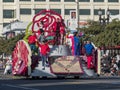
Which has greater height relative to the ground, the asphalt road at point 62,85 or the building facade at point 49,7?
the building facade at point 49,7

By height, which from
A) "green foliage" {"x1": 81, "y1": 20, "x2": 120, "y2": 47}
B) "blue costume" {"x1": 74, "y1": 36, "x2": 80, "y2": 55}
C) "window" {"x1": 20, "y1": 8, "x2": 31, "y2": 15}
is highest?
"window" {"x1": 20, "y1": 8, "x2": 31, "y2": 15}

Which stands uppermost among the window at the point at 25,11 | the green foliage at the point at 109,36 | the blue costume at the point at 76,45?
the window at the point at 25,11

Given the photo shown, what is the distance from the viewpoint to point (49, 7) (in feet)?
424

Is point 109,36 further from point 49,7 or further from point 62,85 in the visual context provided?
point 49,7

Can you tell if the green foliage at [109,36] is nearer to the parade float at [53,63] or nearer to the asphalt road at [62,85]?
the parade float at [53,63]

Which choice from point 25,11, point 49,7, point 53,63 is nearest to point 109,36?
point 53,63

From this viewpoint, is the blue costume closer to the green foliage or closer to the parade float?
the parade float

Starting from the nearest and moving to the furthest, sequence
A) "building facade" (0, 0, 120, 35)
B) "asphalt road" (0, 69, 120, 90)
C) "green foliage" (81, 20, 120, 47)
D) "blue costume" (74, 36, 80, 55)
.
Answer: "asphalt road" (0, 69, 120, 90) → "blue costume" (74, 36, 80, 55) → "green foliage" (81, 20, 120, 47) → "building facade" (0, 0, 120, 35)

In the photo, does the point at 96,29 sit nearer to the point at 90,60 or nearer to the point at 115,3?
the point at 90,60

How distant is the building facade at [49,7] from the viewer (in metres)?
128

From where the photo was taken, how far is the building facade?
127938 mm

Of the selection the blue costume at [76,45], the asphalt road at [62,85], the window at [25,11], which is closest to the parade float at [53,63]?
the blue costume at [76,45]

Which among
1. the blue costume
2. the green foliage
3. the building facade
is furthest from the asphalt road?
the building facade

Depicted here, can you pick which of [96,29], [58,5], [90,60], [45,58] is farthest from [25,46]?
[58,5]
